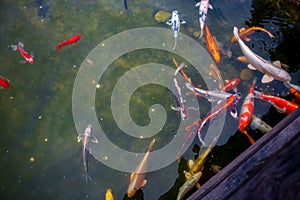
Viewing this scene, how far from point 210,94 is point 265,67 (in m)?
0.69

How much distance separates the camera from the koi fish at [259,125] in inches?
155

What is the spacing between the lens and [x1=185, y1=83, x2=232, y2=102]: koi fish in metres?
4.06

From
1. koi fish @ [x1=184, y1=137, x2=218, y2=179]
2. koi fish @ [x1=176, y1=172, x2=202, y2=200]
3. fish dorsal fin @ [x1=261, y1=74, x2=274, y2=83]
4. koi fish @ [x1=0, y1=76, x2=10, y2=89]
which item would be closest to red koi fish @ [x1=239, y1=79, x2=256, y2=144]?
fish dorsal fin @ [x1=261, y1=74, x2=274, y2=83]

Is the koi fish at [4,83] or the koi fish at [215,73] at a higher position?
the koi fish at [215,73]

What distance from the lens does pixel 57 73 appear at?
4.36m

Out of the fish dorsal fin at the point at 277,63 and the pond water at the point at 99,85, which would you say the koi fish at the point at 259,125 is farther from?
the fish dorsal fin at the point at 277,63

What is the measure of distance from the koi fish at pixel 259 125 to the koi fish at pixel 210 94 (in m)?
0.38

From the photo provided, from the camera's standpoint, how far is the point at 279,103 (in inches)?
156

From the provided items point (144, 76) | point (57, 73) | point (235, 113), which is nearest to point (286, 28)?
point (235, 113)

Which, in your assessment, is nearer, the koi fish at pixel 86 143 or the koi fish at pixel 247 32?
the koi fish at pixel 86 143

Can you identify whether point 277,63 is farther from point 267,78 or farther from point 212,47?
point 212,47

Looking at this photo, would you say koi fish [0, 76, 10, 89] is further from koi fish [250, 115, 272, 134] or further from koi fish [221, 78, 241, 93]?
koi fish [250, 115, 272, 134]

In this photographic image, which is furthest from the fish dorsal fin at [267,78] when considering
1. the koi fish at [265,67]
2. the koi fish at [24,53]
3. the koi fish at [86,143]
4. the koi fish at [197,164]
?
the koi fish at [24,53]

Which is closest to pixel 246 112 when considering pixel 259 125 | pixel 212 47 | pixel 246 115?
pixel 246 115
